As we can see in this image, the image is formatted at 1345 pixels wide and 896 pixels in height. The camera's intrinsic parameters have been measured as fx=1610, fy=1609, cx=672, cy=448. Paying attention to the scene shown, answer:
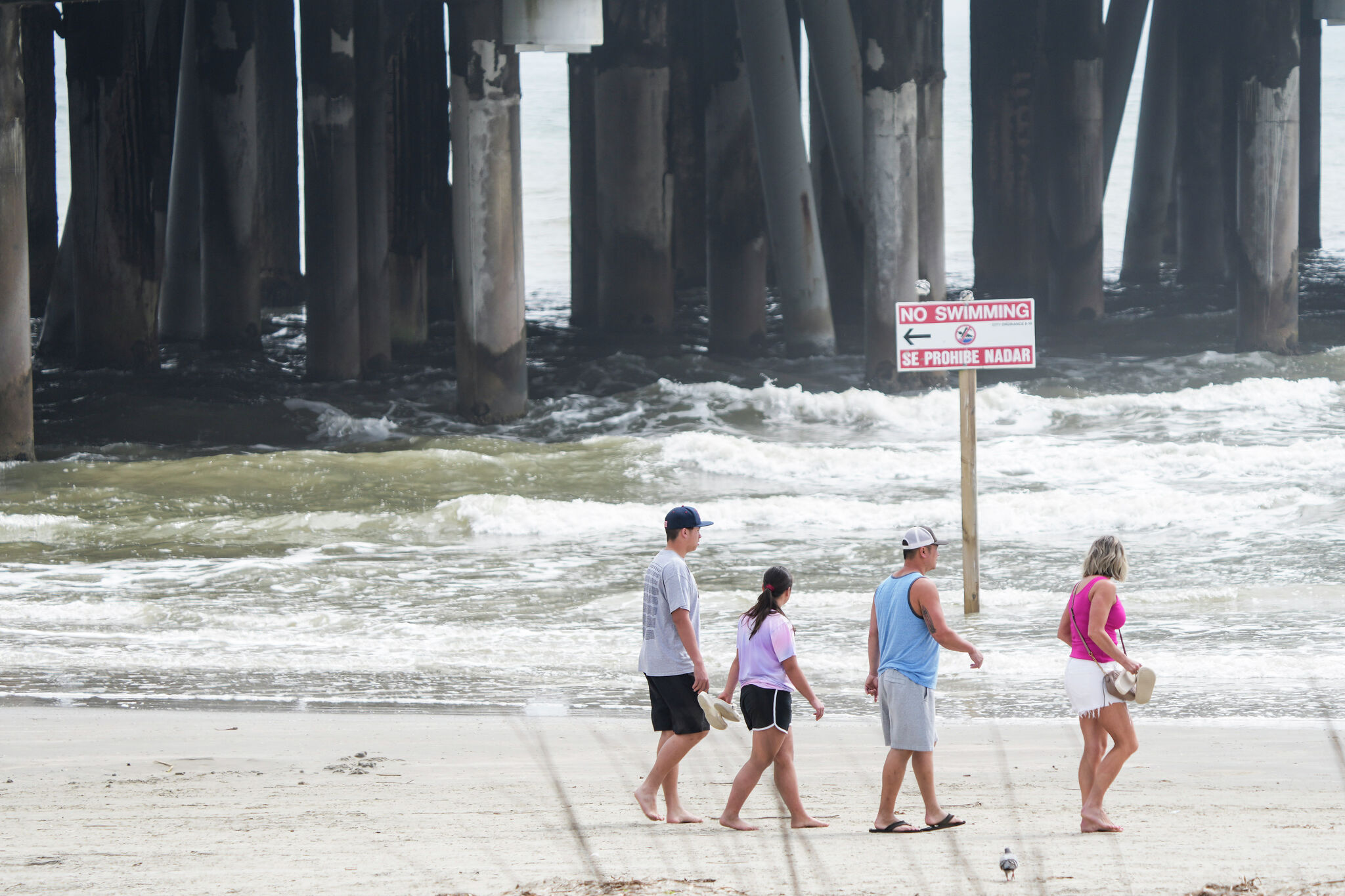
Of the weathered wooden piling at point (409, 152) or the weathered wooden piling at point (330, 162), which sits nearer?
the weathered wooden piling at point (330, 162)

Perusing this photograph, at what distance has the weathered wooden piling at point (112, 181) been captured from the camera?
18.3m

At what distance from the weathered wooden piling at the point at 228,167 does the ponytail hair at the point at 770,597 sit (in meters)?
17.8

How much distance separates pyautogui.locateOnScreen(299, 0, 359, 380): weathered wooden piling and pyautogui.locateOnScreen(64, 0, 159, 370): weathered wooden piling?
1.90 metres

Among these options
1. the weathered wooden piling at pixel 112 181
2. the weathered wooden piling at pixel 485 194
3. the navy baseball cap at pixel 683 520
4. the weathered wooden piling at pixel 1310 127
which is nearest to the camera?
the navy baseball cap at pixel 683 520

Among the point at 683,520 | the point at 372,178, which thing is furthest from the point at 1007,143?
the point at 683,520

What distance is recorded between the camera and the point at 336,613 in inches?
426

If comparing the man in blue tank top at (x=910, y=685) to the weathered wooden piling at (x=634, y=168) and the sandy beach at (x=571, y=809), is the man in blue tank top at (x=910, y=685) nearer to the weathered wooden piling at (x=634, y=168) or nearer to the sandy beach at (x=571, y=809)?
the sandy beach at (x=571, y=809)

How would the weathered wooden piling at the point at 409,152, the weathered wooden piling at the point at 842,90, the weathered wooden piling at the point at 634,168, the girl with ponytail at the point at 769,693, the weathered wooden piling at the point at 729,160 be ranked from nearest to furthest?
the girl with ponytail at the point at 769,693 → the weathered wooden piling at the point at 842,90 → the weathered wooden piling at the point at 729,160 → the weathered wooden piling at the point at 634,168 → the weathered wooden piling at the point at 409,152

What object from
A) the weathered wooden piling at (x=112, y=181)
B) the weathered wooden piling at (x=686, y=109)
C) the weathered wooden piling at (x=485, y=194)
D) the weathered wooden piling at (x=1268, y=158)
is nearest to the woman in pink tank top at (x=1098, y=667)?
the weathered wooden piling at (x=485, y=194)

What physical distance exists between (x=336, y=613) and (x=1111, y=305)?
19129mm

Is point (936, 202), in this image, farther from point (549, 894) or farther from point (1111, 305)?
point (549, 894)

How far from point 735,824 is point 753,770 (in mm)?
204

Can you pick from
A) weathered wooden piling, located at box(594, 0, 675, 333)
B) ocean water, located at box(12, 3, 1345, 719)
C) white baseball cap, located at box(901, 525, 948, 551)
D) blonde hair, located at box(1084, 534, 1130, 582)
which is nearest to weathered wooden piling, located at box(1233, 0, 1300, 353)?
ocean water, located at box(12, 3, 1345, 719)

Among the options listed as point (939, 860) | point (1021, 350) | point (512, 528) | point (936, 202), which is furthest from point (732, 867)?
point (936, 202)
